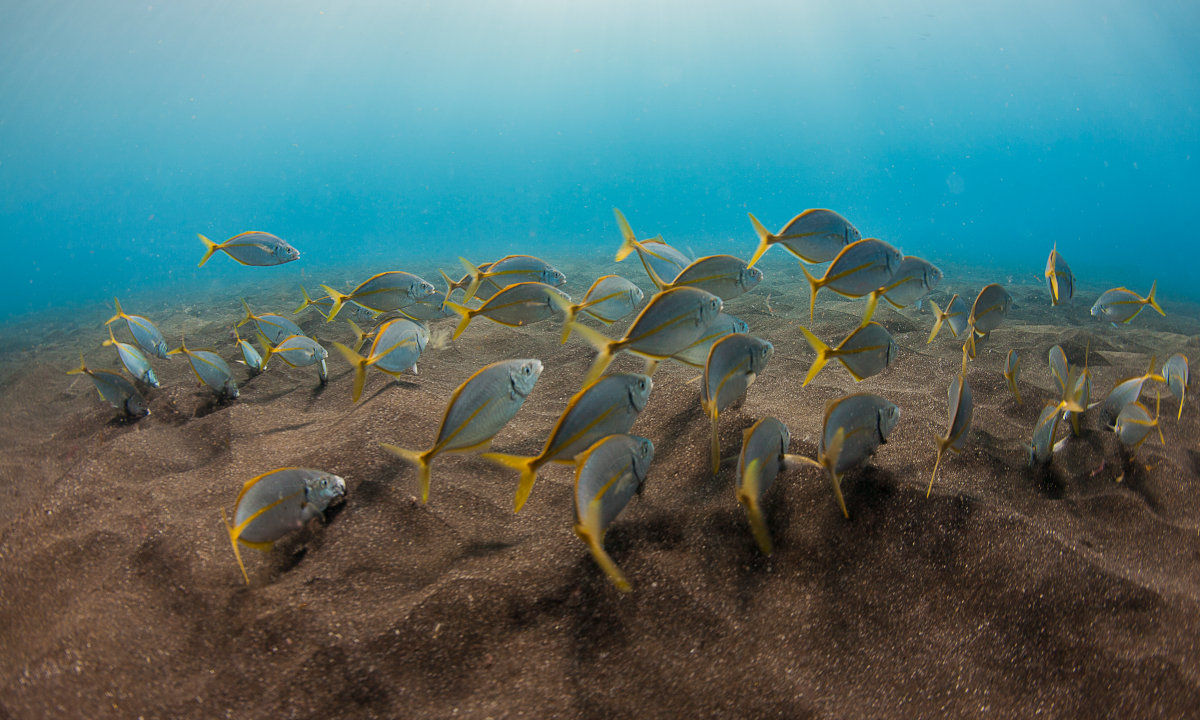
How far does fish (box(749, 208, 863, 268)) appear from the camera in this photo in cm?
298

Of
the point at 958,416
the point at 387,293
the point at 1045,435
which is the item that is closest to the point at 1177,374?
the point at 1045,435

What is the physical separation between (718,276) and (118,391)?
17.0ft

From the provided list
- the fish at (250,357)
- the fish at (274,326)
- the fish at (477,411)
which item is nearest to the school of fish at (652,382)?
the fish at (477,411)

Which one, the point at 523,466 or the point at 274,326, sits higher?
the point at 523,466

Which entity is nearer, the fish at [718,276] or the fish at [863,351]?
the fish at [863,351]

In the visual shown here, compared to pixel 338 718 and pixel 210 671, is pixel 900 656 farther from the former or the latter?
pixel 210 671

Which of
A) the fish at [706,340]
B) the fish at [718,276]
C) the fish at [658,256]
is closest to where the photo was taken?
Answer: the fish at [706,340]

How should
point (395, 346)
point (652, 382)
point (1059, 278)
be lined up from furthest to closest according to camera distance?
point (1059, 278), point (395, 346), point (652, 382)

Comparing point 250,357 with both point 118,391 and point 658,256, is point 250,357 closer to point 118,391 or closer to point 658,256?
point 118,391

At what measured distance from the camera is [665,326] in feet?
7.06

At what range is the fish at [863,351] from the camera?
7.73ft

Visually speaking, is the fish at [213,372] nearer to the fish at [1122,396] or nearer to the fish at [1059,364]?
the fish at [1059,364]

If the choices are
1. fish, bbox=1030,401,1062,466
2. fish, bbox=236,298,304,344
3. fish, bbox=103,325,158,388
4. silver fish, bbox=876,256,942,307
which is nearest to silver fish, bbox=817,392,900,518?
fish, bbox=1030,401,1062,466

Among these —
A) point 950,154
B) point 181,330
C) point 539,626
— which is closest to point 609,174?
point 950,154
